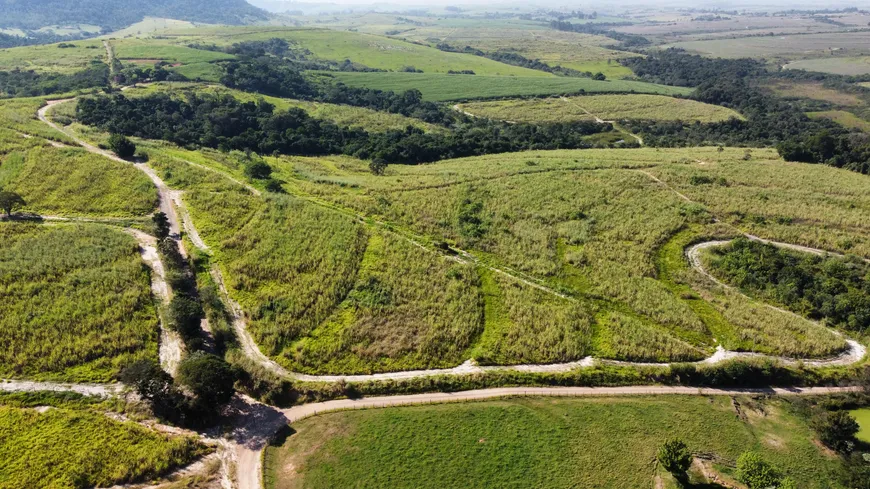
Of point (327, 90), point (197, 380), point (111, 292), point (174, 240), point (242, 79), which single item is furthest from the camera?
point (327, 90)

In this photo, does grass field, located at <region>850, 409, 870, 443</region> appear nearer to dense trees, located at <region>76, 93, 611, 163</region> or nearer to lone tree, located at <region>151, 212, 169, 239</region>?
lone tree, located at <region>151, 212, 169, 239</region>

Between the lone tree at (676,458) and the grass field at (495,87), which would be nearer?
the lone tree at (676,458)

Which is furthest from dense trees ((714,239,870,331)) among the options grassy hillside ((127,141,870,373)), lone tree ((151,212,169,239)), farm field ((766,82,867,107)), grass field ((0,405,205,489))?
farm field ((766,82,867,107))

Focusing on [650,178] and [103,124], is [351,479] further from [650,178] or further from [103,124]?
[103,124]

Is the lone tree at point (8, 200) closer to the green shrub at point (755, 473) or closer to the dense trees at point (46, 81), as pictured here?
the green shrub at point (755, 473)

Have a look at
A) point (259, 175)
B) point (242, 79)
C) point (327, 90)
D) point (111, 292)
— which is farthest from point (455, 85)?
point (111, 292)

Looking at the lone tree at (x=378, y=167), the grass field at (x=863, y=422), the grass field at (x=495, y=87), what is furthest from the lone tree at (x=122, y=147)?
the grass field at (x=495, y=87)

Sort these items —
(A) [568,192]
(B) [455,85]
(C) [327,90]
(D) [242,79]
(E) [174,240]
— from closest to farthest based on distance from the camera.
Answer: (E) [174,240], (A) [568,192], (D) [242,79], (C) [327,90], (B) [455,85]

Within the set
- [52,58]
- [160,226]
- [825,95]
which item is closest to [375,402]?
[160,226]
